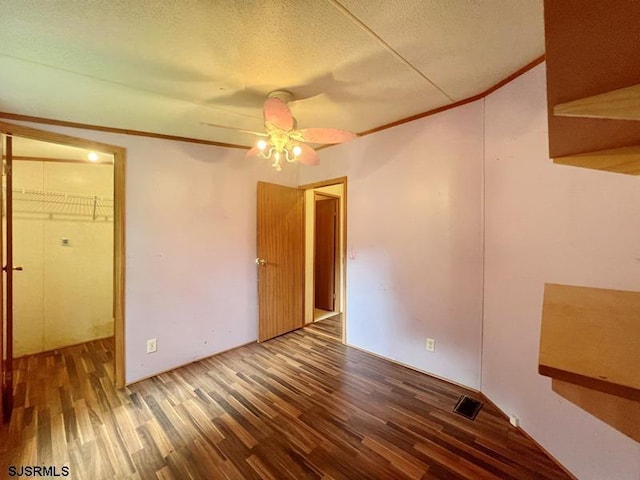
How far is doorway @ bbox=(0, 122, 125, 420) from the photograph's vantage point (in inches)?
110

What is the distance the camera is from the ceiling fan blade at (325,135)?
1746 millimetres

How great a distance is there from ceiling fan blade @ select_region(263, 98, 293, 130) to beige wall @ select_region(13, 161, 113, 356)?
3.05 m

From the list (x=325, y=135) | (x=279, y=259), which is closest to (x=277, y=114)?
(x=325, y=135)

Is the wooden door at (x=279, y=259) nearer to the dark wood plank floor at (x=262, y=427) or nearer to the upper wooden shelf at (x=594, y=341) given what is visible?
the dark wood plank floor at (x=262, y=427)

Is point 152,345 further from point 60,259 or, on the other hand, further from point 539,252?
point 539,252

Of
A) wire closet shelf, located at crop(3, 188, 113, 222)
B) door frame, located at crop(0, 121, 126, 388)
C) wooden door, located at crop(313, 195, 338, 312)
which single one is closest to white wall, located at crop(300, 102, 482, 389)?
wooden door, located at crop(313, 195, 338, 312)

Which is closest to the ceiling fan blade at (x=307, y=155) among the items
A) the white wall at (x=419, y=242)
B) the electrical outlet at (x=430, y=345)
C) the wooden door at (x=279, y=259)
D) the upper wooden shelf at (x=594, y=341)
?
the white wall at (x=419, y=242)

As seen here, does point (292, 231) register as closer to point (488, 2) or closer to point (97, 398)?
point (97, 398)

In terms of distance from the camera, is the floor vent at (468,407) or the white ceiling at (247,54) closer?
the white ceiling at (247,54)

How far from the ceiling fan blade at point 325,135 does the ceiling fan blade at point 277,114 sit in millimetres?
165

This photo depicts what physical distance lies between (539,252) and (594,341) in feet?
4.73

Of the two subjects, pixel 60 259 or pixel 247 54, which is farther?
pixel 60 259

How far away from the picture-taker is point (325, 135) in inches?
70.3

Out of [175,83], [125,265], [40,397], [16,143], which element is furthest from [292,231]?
[16,143]
